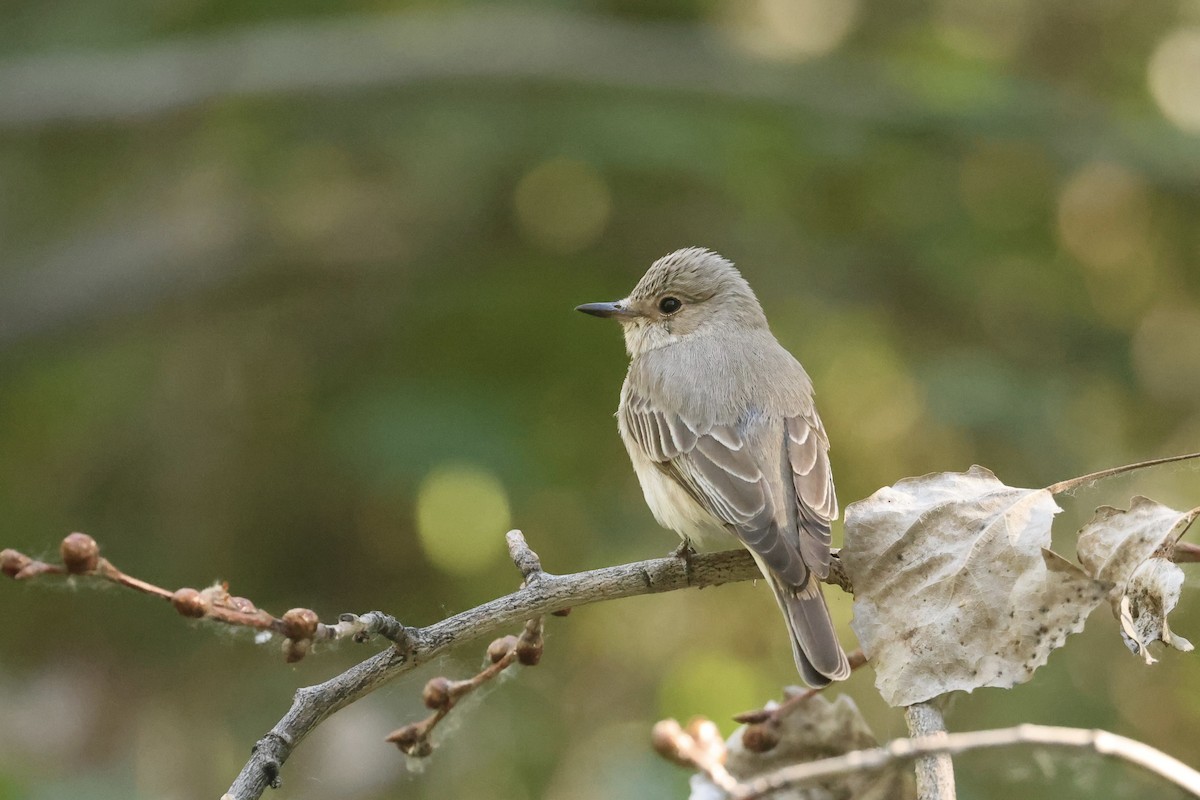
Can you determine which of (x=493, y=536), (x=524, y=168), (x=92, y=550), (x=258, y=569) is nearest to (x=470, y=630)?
(x=92, y=550)

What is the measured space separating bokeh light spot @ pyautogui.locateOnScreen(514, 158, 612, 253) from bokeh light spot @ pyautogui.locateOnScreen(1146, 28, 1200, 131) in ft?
12.3

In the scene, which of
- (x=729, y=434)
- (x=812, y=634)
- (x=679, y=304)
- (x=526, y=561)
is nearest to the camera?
(x=526, y=561)

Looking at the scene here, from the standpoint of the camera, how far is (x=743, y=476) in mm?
4109

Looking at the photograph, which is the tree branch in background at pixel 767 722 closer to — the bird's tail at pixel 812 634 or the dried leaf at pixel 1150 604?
the bird's tail at pixel 812 634

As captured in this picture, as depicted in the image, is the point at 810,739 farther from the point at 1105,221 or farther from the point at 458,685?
the point at 1105,221

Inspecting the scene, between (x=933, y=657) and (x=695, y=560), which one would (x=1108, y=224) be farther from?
(x=933, y=657)

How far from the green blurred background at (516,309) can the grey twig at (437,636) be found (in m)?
2.96

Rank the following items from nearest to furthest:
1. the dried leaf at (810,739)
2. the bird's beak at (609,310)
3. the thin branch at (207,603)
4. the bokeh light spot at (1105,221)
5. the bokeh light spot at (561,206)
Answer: the thin branch at (207,603) < the dried leaf at (810,739) < the bird's beak at (609,310) < the bokeh light spot at (1105,221) < the bokeh light spot at (561,206)

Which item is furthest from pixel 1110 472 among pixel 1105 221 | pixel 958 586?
pixel 1105 221

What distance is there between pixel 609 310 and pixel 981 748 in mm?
3623

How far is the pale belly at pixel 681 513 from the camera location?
408 cm

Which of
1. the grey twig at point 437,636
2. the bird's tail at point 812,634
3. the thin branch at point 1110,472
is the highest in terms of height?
the thin branch at point 1110,472

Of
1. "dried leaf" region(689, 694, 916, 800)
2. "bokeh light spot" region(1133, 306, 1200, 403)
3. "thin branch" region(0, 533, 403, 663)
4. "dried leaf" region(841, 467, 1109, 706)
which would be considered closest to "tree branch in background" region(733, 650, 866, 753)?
"dried leaf" region(689, 694, 916, 800)

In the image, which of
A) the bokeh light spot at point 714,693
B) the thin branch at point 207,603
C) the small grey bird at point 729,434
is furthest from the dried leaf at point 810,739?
the bokeh light spot at point 714,693
